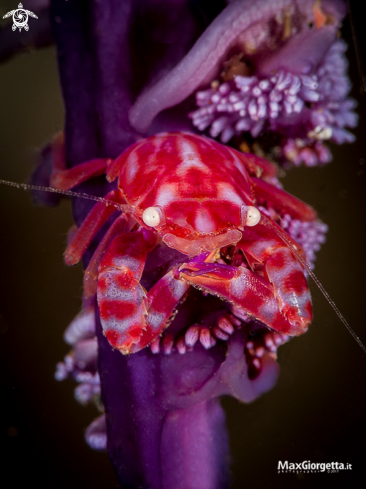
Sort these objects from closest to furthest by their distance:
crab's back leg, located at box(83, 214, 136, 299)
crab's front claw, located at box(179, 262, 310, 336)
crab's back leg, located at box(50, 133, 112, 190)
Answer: crab's front claw, located at box(179, 262, 310, 336) < crab's back leg, located at box(83, 214, 136, 299) < crab's back leg, located at box(50, 133, 112, 190)

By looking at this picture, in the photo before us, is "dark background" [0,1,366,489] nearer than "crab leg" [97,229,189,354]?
No

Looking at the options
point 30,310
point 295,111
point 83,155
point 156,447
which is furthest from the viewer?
point 30,310

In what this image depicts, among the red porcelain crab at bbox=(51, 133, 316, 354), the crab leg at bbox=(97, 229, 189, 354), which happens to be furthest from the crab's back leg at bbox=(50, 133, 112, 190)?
the crab leg at bbox=(97, 229, 189, 354)

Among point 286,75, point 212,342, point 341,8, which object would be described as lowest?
point 212,342

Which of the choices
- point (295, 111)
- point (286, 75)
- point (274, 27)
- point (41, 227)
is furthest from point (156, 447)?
point (274, 27)

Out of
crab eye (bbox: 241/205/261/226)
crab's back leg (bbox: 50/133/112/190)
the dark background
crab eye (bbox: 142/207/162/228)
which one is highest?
crab's back leg (bbox: 50/133/112/190)

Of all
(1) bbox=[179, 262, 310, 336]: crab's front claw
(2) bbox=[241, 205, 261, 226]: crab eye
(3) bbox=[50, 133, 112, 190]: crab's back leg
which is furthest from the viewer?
(3) bbox=[50, 133, 112, 190]: crab's back leg

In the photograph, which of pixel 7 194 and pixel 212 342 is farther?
pixel 7 194

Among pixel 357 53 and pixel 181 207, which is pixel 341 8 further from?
pixel 181 207

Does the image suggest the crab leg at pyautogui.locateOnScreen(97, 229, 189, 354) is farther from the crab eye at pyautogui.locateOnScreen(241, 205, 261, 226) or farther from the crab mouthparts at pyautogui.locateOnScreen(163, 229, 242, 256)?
the crab eye at pyautogui.locateOnScreen(241, 205, 261, 226)
